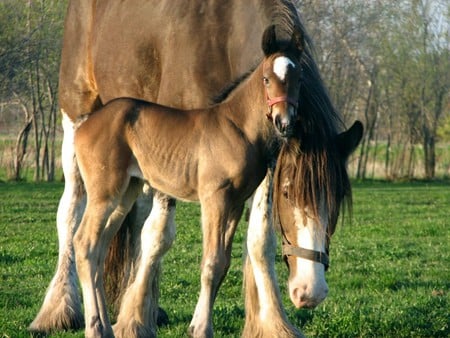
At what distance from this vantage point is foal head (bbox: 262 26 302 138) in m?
4.56

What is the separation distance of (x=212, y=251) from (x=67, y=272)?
7.11 ft

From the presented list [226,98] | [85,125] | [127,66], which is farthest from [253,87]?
[127,66]

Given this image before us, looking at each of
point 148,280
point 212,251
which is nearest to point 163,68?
point 148,280

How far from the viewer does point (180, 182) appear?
16.9 ft

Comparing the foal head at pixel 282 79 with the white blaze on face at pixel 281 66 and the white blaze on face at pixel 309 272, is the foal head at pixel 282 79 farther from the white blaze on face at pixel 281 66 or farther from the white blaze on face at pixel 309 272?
the white blaze on face at pixel 309 272

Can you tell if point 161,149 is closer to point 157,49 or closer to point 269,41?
point 269,41

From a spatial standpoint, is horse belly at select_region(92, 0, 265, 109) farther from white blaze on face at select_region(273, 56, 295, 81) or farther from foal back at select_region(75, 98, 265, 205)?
white blaze on face at select_region(273, 56, 295, 81)

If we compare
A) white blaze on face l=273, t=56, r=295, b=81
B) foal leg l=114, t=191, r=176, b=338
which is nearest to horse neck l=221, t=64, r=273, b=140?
white blaze on face l=273, t=56, r=295, b=81

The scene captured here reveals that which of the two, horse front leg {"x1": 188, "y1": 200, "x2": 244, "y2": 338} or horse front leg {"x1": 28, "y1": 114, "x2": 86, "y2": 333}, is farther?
horse front leg {"x1": 28, "y1": 114, "x2": 86, "y2": 333}

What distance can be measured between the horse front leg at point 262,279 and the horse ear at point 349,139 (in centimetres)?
78

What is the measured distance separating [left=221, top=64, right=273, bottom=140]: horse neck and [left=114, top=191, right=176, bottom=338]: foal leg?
3.82 ft

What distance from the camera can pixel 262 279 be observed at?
228 inches

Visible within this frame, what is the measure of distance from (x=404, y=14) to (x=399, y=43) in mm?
1227

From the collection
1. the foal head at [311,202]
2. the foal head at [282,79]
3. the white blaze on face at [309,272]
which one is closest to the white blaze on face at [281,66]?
the foal head at [282,79]
